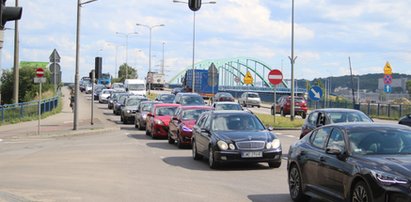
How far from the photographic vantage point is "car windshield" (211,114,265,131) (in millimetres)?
15508

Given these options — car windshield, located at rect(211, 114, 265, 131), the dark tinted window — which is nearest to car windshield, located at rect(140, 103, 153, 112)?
car windshield, located at rect(211, 114, 265, 131)

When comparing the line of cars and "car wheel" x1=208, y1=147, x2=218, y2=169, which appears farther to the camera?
"car wheel" x1=208, y1=147, x2=218, y2=169

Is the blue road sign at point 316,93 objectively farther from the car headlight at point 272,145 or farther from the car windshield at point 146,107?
the car headlight at point 272,145

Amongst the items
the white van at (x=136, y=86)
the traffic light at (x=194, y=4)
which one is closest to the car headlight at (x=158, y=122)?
the traffic light at (x=194, y=4)

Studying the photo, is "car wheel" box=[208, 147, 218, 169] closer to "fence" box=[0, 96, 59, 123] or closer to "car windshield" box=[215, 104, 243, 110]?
"car windshield" box=[215, 104, 243, 110]

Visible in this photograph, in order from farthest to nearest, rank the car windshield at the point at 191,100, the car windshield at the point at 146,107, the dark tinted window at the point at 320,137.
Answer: the car windshield at the point at 191,100 → the car windshield at the point at 146,107 → the dark tinted window at the point at 320,137

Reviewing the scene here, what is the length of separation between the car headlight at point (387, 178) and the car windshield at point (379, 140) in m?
0.90

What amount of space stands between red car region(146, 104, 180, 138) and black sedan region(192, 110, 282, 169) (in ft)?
29.7

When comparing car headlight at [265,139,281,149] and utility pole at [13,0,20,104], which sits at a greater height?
utility pole at [13,0,20,104]

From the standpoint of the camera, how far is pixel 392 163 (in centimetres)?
736

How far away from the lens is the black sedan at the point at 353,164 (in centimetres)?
709

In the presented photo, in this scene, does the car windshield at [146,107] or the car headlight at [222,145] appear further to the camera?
the car windshield at [146,107]

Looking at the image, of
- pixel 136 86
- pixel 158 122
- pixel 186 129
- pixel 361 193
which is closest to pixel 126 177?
pixel 361 193

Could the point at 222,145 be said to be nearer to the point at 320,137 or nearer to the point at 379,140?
the point at 320,137
